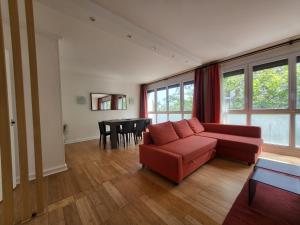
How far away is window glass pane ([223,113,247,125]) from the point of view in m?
3.62

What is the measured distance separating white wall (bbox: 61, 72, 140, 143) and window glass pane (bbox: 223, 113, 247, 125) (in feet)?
13.9

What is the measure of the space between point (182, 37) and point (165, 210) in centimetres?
287

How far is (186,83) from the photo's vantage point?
5141 mm

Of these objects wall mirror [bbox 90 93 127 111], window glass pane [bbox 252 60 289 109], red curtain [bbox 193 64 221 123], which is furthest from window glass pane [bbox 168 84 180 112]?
window glass pane [bbox 252 60 289 109]

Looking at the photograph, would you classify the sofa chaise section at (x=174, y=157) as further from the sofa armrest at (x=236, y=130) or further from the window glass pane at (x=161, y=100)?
the window glass pane at (x=161, y=100)

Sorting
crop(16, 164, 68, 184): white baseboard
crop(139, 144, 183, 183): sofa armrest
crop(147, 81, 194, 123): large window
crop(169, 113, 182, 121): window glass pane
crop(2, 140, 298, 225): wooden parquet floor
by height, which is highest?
crop(147, 81, 194, 123): large window

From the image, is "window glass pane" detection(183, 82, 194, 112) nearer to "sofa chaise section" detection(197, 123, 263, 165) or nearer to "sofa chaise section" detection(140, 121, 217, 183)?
"sofa chaise section" detection(197, 123, 263, 165)

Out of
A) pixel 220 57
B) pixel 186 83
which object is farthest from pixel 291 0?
pixel 186 83

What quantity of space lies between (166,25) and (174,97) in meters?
3.62

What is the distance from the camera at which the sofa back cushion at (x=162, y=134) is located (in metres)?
2.48

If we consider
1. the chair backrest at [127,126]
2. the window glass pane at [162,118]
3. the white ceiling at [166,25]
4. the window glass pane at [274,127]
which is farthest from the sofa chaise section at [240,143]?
the window glass pane at [162,118]

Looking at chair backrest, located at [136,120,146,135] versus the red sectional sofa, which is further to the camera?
chair backrest, located at [136,120,146,135]

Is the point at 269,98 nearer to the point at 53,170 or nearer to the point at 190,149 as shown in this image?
the point at 190,149

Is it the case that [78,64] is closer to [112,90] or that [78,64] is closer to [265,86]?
[112,90]
